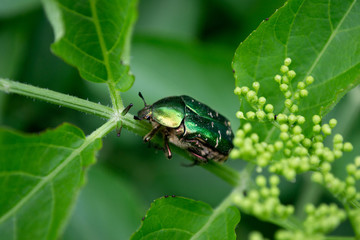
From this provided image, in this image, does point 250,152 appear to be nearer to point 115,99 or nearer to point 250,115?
point 250,115

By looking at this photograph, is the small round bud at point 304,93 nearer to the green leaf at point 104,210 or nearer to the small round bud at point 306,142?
the small round bud at point 306,142

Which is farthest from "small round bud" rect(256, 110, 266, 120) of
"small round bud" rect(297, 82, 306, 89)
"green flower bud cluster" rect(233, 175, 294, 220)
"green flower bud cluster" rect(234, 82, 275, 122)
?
"green flower bud cluster" rect(233, 175, 294, 220)

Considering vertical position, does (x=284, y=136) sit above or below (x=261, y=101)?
below

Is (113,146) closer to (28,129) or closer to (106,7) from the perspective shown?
(28,129)

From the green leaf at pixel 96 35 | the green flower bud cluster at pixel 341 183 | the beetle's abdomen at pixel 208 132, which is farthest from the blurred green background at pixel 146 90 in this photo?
the green flower bud cluster at pixel 341 183

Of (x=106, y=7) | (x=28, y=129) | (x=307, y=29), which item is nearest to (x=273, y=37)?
(x=307, y=29)

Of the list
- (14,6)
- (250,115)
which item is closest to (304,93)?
(250,115)
